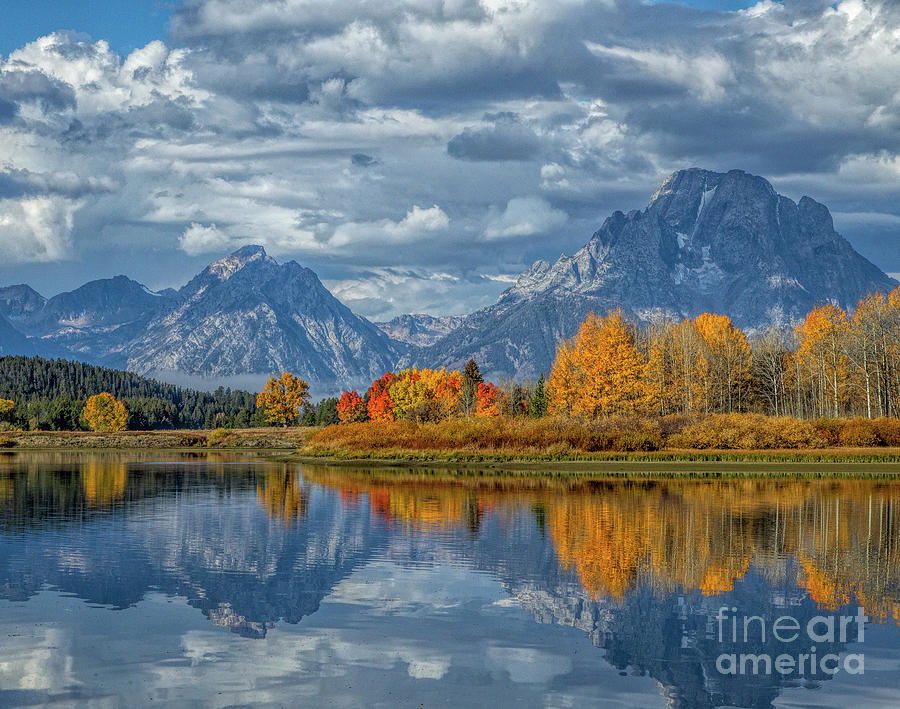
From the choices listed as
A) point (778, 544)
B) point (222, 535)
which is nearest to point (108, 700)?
point (222, 535)

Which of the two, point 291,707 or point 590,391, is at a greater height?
point 590,391

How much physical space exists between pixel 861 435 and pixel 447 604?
75727 millimetres

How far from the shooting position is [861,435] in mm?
90125

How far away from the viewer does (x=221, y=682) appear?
19297 mm

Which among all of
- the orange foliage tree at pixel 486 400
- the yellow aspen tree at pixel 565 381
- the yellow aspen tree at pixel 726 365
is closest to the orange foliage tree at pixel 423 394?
the orange foliage tree at pixel 486 400

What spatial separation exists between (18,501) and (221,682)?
142 feet

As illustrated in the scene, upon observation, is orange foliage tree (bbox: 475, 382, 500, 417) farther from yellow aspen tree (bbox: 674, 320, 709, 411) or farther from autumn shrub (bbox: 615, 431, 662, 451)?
autumn shrub (bbox: 615, 431, 662, 451)

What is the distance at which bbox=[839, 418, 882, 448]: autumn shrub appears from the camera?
89562 mm

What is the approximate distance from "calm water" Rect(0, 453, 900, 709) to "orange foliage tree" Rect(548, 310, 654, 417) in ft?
196

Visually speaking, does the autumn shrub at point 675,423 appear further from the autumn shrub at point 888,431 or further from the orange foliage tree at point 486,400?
the orange foliage tree at point 486,400

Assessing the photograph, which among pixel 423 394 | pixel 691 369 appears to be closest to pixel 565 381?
pixel 691 369

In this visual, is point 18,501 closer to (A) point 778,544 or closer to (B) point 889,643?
(A) point 778,544

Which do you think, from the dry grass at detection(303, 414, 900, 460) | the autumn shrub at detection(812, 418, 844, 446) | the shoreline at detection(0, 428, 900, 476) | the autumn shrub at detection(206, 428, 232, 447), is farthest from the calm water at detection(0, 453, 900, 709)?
the autumn shrub at detection(206, 428, 232, 447)

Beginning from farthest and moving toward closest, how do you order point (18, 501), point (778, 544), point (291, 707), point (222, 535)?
point (18, 501) < point (222, 535) < point (778, 544) < point (291, 707)
